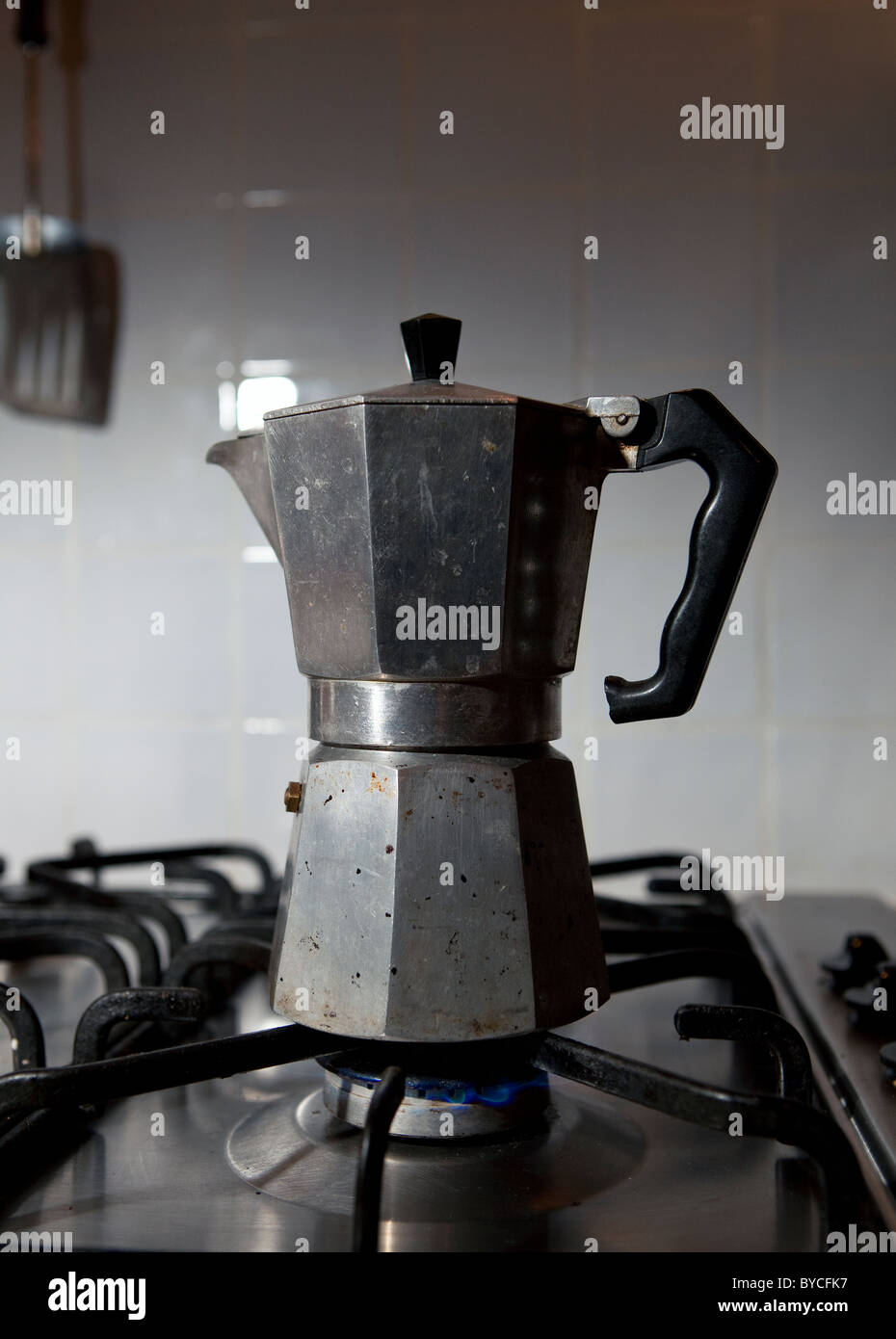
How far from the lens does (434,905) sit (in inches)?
19.4

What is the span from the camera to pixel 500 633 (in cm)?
50

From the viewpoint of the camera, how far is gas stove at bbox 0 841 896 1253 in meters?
0.42

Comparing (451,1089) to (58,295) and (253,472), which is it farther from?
(58,295)

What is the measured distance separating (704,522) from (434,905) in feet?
0.71

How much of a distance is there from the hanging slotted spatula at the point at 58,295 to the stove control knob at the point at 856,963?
2.78ft

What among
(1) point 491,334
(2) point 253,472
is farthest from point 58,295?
(2) point 253,472

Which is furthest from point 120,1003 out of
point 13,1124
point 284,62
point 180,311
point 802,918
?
point 284,62

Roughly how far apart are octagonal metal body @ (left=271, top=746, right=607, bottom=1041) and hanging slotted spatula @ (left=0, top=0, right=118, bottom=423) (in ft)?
2.43

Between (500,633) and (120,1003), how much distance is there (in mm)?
260

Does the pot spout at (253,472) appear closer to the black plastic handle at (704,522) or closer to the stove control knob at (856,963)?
the black plastic handle at (704,522)

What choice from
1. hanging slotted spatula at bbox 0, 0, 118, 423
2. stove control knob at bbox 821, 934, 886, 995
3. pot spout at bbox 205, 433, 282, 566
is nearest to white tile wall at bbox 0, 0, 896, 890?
hanging slotted spatula at bbox 0, 0, 118, 423

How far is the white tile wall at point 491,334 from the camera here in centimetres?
103
